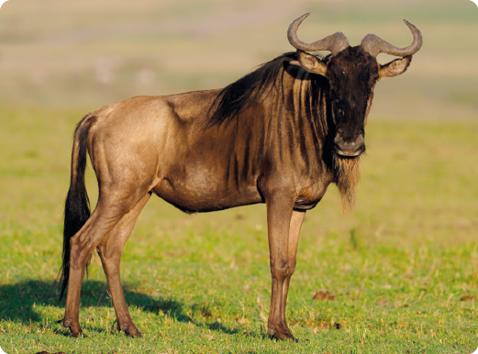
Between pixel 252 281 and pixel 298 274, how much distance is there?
88 centimetres

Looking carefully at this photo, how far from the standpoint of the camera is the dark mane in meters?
7.03

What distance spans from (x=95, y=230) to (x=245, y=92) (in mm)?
2144

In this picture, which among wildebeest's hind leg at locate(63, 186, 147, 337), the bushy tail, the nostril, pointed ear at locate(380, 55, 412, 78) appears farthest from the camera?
the bushy tail

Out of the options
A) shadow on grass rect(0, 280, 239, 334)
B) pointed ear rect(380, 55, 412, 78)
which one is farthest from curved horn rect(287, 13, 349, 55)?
shadow on grass rect(0, 280, 239, 334)

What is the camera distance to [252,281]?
9625mm

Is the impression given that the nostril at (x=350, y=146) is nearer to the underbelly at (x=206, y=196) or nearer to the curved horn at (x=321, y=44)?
the curved horn at (x=321, y=44)

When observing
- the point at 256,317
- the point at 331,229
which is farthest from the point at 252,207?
the point at 256,317

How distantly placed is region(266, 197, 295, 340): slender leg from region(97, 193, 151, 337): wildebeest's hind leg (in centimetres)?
144

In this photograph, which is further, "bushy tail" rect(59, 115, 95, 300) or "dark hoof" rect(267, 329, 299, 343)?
"bushy tail" rect(59, 115, 95, 300)

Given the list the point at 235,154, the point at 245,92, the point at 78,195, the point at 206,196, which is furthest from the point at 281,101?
the point at 78,195

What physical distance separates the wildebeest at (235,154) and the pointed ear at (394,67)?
12 millimetres

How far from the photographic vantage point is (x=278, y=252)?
6.69 m

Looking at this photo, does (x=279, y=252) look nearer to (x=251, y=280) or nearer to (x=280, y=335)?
(x=280, y=335)

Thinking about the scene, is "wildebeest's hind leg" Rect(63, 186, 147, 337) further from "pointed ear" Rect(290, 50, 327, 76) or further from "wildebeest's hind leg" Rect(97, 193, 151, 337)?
"pointed ear" Rect(290, 50, 327, 76)
